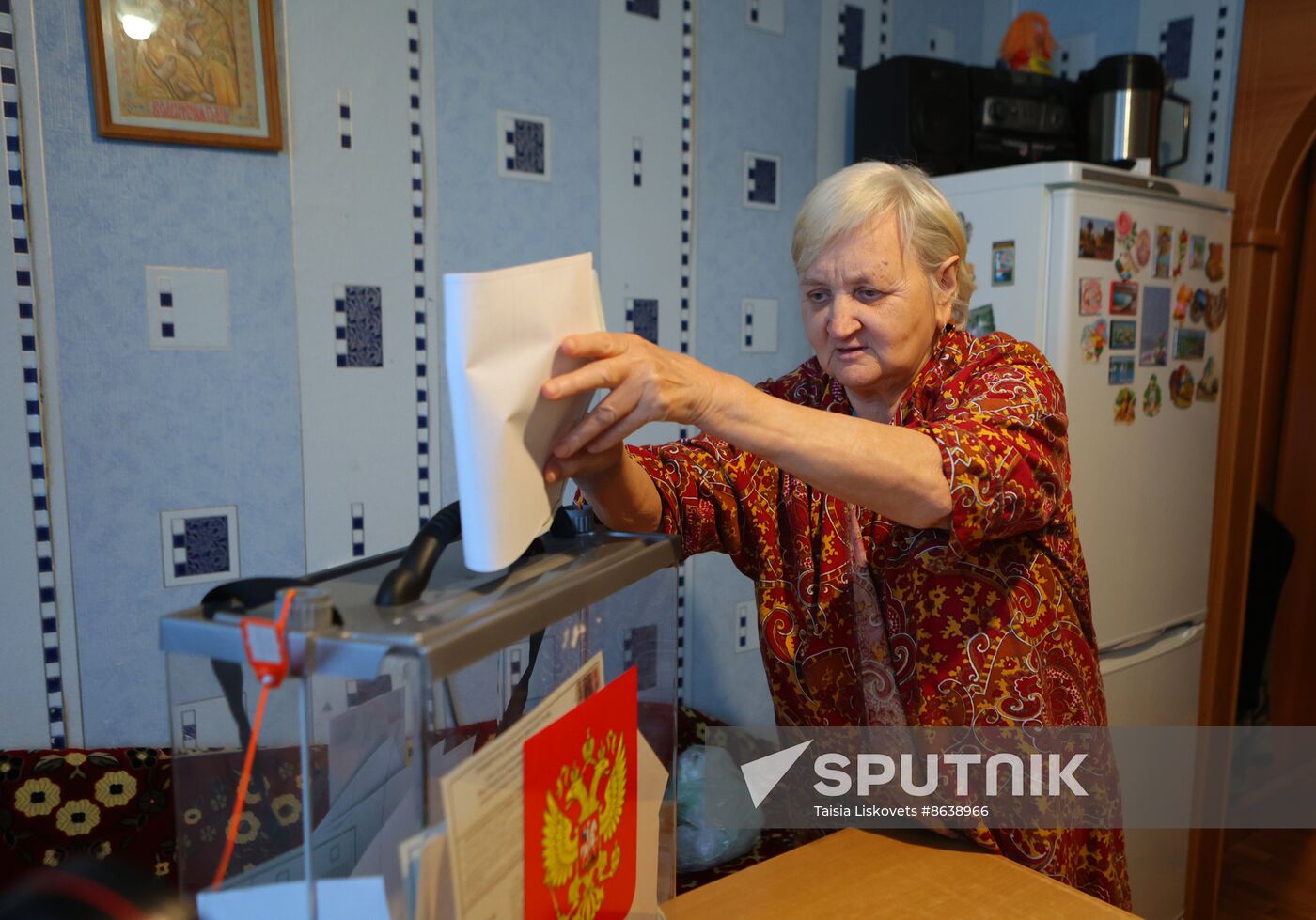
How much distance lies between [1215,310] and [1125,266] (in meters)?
0.44

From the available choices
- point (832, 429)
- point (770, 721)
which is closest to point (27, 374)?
point (832, 429)

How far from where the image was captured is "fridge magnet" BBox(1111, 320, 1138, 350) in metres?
1.95

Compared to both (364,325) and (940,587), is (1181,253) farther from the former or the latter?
(364,325)

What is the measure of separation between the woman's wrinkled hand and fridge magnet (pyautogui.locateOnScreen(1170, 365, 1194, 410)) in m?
1.75

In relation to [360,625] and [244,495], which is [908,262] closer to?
[360,625]

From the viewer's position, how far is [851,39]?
2285 mm

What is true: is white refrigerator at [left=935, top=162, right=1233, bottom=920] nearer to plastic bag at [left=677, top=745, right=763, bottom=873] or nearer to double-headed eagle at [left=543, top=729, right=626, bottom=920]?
plastic bag at [left=677, top=745, right=763, bottom=873]

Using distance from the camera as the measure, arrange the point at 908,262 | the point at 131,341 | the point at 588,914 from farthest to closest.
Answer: the point at 131,341
the point at 908,262
the point at 588,914

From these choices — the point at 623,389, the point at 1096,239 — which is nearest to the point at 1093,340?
the point at 1096,239

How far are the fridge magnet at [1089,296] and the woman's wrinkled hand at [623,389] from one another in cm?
139

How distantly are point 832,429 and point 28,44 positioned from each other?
1.34 metres

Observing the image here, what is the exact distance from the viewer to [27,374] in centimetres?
143

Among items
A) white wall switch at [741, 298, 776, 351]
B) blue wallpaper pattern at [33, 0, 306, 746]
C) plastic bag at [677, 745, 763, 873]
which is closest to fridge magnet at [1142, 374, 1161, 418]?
white wall switch at [741, 298, 776, 351]

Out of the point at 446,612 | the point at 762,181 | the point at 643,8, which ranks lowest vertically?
the point at 446,612
